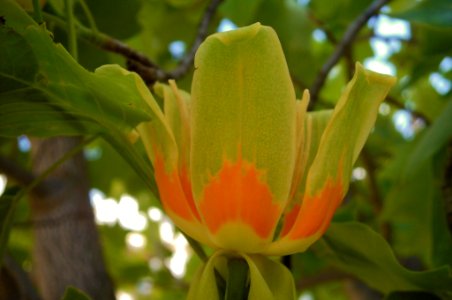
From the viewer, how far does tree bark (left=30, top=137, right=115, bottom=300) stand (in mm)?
794

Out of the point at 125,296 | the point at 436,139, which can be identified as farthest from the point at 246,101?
the point at 125,296

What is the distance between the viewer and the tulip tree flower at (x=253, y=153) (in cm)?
42

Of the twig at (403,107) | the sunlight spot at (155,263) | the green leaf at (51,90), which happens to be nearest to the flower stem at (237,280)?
the green leaf at (51,90)

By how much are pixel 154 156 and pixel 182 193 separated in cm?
4

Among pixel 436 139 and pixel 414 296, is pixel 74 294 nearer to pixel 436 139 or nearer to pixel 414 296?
pixel 414 296

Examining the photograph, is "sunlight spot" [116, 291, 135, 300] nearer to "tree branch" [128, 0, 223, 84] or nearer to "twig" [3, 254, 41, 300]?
"twig" [3, 254, 41, 300]

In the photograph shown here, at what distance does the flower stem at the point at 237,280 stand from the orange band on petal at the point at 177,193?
42mm

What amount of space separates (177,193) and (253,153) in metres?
0.06

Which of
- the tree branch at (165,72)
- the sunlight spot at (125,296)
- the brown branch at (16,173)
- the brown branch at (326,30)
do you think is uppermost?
the tree branch at (165,72)

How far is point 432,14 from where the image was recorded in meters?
0.82

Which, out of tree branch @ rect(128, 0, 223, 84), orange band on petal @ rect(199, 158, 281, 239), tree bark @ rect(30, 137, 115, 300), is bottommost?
tree bark @ rect(30, 137, 115, 300)

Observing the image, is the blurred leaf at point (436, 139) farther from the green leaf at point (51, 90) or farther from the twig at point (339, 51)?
the green leaf at point (51, 90)

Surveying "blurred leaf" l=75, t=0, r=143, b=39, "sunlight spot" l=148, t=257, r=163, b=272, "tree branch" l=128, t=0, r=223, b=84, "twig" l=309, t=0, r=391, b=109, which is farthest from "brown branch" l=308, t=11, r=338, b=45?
"sunlight spot" l=148, t=257, r=163, b=272

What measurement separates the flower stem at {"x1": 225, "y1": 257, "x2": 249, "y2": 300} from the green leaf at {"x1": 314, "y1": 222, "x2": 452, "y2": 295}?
0.40ft
